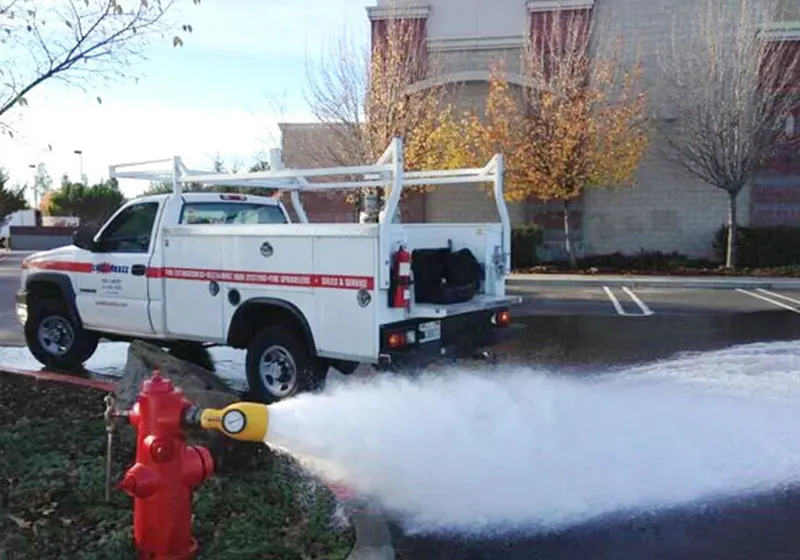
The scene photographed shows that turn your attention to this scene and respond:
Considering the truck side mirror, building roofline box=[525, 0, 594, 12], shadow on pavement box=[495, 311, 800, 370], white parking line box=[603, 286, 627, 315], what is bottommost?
white parking line box=[603, 286, 627, 315]

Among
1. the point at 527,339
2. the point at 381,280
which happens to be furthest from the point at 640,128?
the point at 381,280

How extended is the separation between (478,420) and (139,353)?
113 inches

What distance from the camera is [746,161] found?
21000mm

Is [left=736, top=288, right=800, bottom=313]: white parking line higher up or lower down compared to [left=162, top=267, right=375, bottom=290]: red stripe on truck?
lower down

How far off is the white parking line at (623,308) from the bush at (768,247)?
5.37 metres

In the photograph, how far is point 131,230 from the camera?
8.47 m

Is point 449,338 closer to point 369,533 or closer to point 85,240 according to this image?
point 369,533

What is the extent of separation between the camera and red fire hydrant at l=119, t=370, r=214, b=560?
144 inches

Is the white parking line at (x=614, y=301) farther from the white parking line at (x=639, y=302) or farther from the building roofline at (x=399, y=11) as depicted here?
the building roofline at (x=399, y=11)

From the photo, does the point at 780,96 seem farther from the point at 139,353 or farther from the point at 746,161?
the point at 139,353

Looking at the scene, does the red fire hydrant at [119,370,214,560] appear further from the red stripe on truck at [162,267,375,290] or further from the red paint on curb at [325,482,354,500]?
the red stripe on truck at [162,267,375,290]

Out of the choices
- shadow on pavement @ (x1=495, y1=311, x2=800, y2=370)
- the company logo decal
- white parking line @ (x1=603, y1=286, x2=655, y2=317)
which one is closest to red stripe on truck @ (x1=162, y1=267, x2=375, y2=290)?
the company logo decal

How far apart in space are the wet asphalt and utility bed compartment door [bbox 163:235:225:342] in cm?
124

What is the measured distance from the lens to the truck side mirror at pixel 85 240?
340 inches
